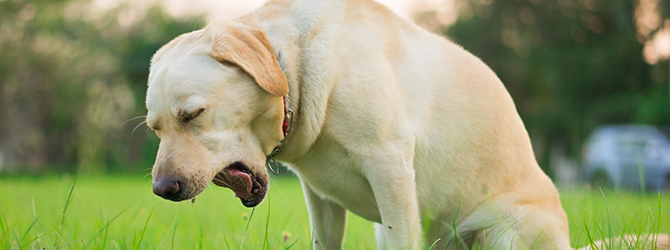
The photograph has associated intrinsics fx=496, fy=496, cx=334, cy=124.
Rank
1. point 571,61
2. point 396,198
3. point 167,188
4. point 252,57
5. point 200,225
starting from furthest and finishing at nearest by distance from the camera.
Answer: point 571,61 → point 200,225 → point 396,198 → point 252,57 → point 167,188

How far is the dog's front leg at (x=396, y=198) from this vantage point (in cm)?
229

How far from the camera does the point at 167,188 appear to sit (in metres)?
1.97

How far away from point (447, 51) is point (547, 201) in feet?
3.37

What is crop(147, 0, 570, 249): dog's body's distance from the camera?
2.07 metres

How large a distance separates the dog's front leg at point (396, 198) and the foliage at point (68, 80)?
58.5ft

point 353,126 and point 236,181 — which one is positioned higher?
point 353,126

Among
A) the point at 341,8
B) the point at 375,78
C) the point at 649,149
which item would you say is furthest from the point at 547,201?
the point at 649,149

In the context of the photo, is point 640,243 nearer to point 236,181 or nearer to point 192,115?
point 236,181

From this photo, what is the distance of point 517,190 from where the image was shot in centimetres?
279

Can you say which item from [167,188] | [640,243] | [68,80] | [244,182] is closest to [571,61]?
[640,243]

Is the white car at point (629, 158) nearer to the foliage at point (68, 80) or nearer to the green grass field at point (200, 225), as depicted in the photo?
the green grass field at point (200, 225)

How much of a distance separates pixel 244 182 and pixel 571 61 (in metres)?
23.4

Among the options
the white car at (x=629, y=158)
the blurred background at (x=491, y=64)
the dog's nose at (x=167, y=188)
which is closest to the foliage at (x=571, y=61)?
the blurred background at (x=491, y=64)

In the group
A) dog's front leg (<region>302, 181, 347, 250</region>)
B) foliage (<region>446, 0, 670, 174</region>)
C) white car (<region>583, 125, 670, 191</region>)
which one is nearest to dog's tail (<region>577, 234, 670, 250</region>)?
dog's front leg (<region>302, 181, 347, 250</region>)
